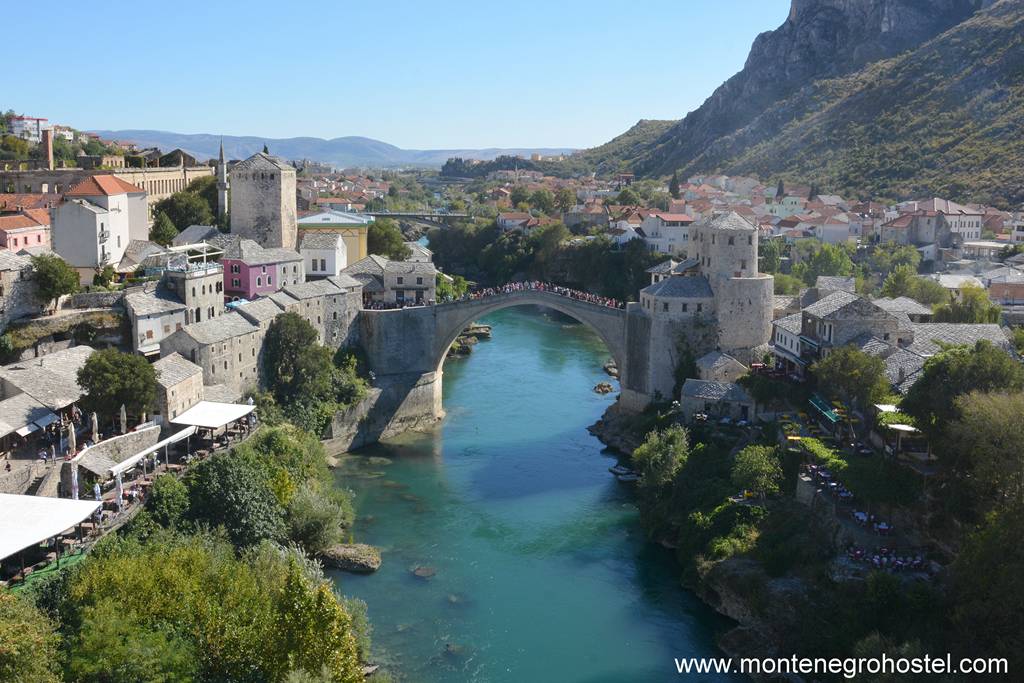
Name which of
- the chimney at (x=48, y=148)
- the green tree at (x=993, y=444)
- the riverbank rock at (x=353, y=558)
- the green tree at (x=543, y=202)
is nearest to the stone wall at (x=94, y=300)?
the riverbank rock at (x=353, y=558)

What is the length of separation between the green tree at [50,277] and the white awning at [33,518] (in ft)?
33.1

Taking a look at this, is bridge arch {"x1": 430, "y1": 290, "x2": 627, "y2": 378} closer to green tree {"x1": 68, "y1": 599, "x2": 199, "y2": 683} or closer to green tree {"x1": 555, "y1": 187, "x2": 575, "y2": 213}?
Answer: green tree {"x1": 68, "y1": 599, "x2": 199, "y2": 683}

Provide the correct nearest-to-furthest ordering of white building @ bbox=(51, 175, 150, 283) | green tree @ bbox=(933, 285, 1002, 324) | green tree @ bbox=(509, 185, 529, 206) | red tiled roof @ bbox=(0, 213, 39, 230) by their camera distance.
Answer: red tiled roof @ bbox=(0, 213, 39, 230)
white building @ bbox=(51, 175, 150, 283)
green tree @ bbox=(933, 285, 1002, 324)
green tree @ bbox=(509, 185, 529, 206)

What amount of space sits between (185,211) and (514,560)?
81.5ft

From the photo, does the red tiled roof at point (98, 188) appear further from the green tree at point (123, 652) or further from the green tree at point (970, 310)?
the green tree at point (970, 310)

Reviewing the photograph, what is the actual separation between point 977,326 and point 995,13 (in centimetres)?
5508

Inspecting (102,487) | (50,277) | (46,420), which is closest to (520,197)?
(50,277)

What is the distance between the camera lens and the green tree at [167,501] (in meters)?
21.6

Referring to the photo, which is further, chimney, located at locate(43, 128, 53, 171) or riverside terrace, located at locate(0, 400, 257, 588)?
chimney, located at locate(43, 128, 53, 171)

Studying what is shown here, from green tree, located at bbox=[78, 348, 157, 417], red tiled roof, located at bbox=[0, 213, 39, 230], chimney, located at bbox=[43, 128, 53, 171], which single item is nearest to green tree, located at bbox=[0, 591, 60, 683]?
green tree, located at bbox=[78, 348, 157, 417]

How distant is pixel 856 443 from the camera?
24734 mm

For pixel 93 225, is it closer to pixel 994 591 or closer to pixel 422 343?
pixel 422 343

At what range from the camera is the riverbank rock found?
77.1ft

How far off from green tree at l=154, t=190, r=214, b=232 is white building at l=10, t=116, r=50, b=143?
2669cm
